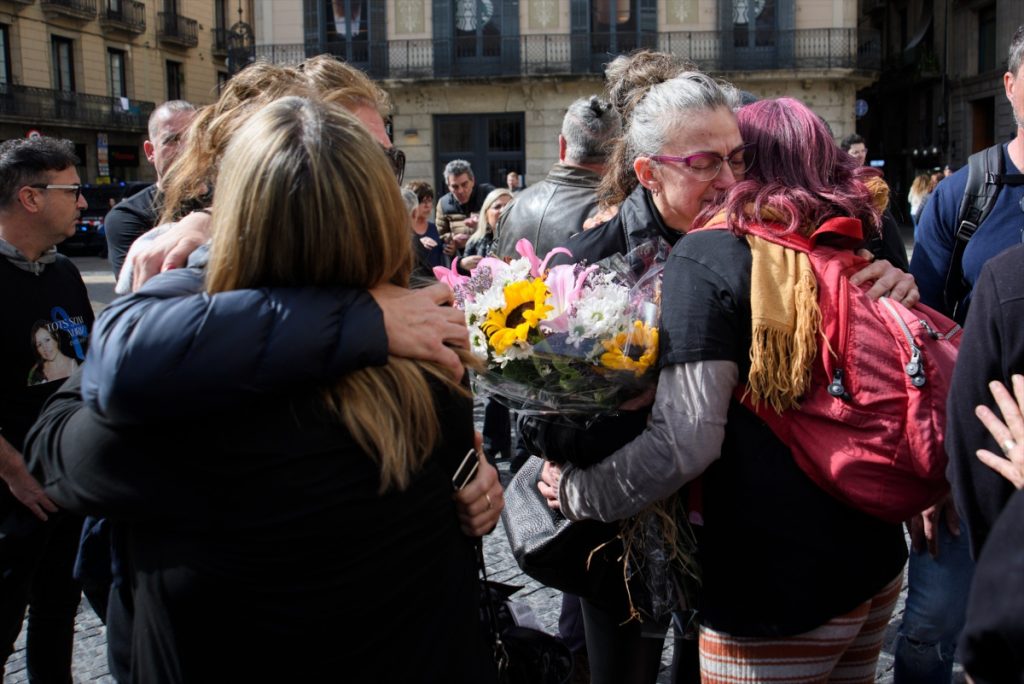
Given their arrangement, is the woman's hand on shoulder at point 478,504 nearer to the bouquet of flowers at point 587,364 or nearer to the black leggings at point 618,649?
the bouquet of flowers at point 587,364

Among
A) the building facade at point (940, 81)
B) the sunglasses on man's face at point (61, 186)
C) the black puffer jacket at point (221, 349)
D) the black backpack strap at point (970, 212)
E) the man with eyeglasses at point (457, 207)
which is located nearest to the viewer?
the black puffer jacket at point (221, 349)

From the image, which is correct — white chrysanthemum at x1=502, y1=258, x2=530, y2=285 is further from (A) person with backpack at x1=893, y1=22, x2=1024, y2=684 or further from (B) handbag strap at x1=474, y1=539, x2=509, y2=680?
(A) person with backpack at x1=893, y1=22, x2=1024, y2=684

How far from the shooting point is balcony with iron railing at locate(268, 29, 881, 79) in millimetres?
24250

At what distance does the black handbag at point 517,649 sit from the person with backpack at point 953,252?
100 cm

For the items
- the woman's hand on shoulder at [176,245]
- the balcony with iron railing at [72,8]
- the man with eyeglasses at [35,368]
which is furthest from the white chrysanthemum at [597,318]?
the balcony with iron railing at [72,8]

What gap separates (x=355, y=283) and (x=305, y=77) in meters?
1.03

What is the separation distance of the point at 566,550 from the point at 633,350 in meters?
0.58

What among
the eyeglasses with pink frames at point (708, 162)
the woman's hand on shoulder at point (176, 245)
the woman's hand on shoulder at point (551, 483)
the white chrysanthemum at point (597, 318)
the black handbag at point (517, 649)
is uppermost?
the eyeglasses with pink frames at point (708, 162)

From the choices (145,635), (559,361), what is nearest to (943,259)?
(559,361)

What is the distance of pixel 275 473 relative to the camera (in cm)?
142

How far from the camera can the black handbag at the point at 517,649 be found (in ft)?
6.51

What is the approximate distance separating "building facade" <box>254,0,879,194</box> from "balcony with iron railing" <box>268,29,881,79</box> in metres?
0.03

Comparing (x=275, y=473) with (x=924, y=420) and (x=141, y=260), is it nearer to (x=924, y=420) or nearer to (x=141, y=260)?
(x=141, y=260)

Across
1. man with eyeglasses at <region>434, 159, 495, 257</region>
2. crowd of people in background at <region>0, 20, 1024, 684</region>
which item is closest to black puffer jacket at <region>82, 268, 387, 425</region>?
crowd of people in background at <region>0, 20, 1024, 684</region>
